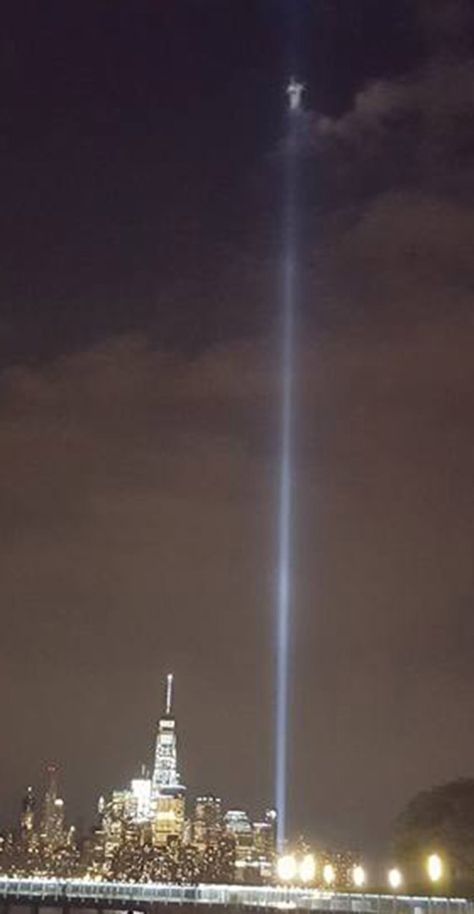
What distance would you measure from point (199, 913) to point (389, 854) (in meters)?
27.3

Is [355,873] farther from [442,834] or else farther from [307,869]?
[442,834]

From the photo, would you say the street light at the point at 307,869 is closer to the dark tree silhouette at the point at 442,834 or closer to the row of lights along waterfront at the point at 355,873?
the row of lights along waterfront at the point at 355,873

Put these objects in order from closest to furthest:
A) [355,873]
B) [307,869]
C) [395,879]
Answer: [395,879] → [355,873] → [307,869]

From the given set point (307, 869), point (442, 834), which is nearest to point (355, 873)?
point (307, 869)

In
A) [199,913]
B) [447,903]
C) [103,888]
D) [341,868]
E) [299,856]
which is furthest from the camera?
[341,868]

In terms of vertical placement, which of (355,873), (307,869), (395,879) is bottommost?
(395,879)

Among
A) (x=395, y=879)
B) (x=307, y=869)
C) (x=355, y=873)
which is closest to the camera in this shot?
(x=395, y=879)

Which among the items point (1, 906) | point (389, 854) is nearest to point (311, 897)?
point (389, 854)

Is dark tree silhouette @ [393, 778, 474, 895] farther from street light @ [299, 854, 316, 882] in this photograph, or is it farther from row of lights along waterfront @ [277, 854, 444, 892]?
street light @ [299, 854, 316, 882]

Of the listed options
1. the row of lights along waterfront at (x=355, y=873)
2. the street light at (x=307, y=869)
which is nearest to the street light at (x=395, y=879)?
the row of lights along waterfront at (x=355, y=873)

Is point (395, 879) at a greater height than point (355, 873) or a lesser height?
lesser

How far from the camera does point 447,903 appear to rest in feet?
263

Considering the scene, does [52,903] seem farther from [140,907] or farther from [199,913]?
[199,913]

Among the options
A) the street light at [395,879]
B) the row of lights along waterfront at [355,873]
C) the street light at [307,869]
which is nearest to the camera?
the row of lights along waterfront at [355,873]
